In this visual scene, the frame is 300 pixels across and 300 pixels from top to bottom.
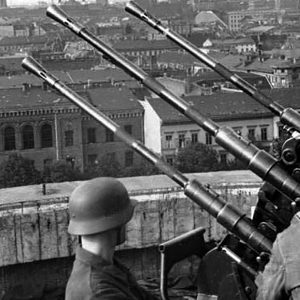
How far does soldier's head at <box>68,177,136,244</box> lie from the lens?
2918 millimetres

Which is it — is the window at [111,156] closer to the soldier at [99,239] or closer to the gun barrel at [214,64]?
the gun barrel at [214,64]

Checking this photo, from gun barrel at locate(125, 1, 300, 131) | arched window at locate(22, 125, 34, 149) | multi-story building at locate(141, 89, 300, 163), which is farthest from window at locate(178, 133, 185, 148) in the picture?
gun barrel at locate(125, 1, 300, 131)

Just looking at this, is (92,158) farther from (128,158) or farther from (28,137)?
(28,137)

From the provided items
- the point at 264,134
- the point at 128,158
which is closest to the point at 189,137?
the point at 264,134

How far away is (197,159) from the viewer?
2836 cm

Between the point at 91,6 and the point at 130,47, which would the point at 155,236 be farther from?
the point at 91,6

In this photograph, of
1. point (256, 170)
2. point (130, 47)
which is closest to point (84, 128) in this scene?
point (256, 170)

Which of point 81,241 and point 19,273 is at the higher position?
point 81,241

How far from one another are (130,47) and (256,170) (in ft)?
238

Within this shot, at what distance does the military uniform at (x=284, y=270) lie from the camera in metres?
2.52

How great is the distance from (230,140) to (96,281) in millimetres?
1530

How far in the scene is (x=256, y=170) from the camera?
3.92 meters

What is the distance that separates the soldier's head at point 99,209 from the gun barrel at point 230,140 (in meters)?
1.03

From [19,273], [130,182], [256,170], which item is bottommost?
[19,273]
